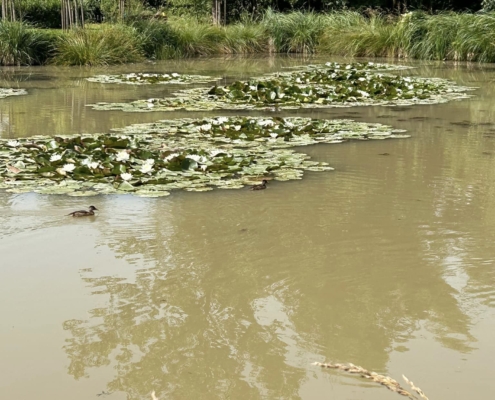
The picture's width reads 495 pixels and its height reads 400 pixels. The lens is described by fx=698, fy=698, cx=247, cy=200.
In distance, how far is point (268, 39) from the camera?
19.7m

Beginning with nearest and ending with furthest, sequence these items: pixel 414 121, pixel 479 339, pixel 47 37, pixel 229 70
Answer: pixel 479 339 < pixel 414 121 < pixel 229 70 < pixel 47 37

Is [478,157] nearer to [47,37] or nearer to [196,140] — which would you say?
[196,140]

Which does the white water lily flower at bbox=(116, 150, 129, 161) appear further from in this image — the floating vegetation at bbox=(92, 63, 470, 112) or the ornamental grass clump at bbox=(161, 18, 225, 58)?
the ornamental grass clump at bbox=(161, 18, 225, 58)

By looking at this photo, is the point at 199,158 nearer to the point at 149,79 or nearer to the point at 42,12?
the point at 149,79

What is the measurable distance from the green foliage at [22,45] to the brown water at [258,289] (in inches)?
451

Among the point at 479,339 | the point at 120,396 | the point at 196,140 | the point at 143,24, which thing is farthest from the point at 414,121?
the point at 143,24

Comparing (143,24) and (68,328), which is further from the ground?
(143,24)

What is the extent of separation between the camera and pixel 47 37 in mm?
15781

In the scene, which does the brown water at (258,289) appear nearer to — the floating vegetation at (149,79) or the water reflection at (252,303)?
the water reflection at (252,303)

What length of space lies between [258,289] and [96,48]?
13375 mm

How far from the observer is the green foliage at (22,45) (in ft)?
48.3

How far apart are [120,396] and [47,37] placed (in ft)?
48.8

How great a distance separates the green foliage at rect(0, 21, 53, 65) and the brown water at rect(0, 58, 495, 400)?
1147 cm

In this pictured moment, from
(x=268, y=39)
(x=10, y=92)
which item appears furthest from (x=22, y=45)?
(x=268, y=39)
